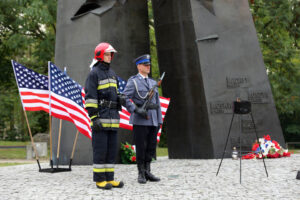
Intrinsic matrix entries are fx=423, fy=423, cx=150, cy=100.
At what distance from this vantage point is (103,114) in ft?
21.1

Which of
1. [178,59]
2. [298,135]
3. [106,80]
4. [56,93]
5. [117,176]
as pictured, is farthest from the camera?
[298,135]

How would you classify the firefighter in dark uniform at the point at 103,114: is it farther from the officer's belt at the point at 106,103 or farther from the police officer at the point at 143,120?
the police officer at the point at 143,120

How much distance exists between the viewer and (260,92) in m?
11.0

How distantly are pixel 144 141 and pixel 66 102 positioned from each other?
229 cm

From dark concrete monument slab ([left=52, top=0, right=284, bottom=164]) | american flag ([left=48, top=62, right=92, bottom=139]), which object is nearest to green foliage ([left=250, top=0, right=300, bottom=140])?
dark concrete monument slab ([left=52, top=0, right=284, bottom=164])

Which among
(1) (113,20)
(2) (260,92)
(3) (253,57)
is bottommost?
(2) (260,92)

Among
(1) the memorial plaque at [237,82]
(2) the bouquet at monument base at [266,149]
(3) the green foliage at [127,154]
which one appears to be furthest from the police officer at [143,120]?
(1) the memorial plaque at [237,82]

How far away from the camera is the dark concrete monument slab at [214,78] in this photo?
423 inches

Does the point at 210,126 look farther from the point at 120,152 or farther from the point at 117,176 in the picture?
the point at 117,176

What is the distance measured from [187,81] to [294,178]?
472 centimetres

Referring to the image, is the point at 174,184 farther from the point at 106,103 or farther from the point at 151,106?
the point at 106,103

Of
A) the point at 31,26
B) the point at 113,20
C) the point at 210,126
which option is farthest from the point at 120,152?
the point at 31,26

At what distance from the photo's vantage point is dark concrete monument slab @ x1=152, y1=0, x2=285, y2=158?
1074cm

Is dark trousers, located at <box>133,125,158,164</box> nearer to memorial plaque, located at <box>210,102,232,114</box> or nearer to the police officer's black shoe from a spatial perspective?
the police officer's black shoe
